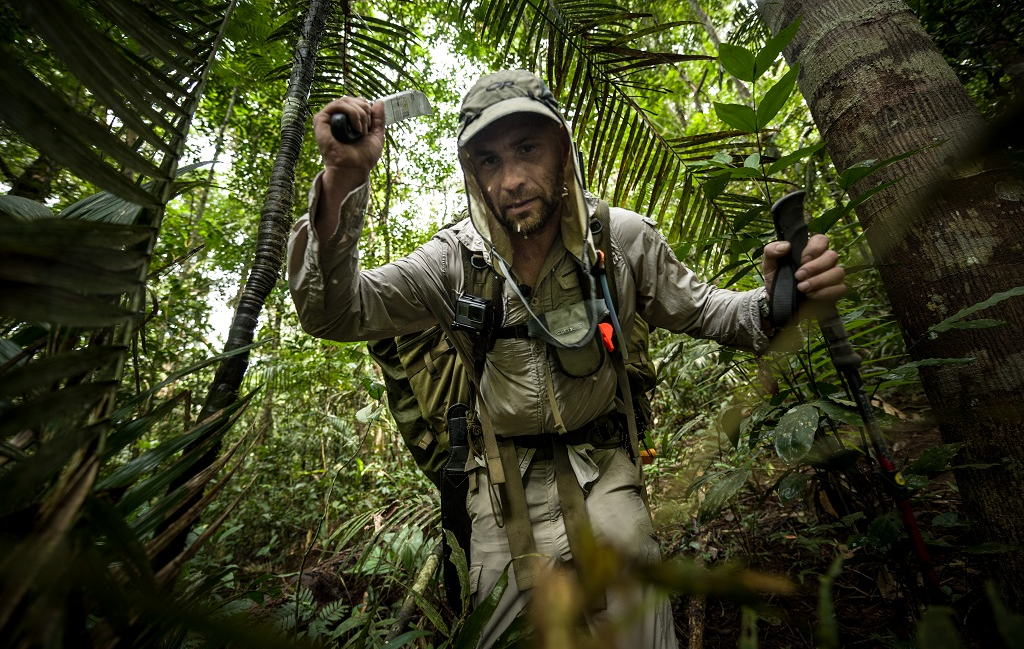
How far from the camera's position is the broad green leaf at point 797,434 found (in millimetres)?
1299

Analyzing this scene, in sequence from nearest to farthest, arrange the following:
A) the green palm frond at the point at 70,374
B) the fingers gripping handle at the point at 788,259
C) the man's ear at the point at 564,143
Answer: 1. the green palm frond at the point at 70,374
2. the fingers gripping handle at the point at 788,259
3. the man's ear at the point at 564,143

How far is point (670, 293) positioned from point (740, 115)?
0.83m

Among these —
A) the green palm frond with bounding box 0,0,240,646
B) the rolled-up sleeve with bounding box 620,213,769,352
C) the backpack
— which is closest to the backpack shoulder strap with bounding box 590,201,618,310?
the backpack

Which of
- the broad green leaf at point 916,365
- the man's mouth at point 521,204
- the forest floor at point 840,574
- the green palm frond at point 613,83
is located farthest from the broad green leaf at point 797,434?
the man's mouth at point 521,204

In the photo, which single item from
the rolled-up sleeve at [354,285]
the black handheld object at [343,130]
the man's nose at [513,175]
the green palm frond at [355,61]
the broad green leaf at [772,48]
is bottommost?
the rolled-up sleeve at [354,285]

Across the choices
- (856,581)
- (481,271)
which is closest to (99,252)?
(481,271)

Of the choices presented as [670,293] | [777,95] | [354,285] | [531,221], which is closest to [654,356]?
[670,293]

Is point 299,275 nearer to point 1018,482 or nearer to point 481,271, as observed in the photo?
point 481,271

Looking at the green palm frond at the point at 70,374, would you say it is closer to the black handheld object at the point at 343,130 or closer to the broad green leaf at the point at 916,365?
the black handheld object at the point at 343,130

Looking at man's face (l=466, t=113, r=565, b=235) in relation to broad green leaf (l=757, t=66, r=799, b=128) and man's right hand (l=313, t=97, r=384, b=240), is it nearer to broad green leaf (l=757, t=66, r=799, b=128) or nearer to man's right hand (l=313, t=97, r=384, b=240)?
man's right hand (l=313, t=97, r=384, b=240)

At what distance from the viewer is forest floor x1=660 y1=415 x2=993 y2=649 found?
1.47 m

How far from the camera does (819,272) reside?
58.9 inches

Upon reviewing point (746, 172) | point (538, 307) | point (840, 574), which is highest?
point (746, 172)

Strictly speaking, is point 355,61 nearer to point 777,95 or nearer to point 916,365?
point 777,95
